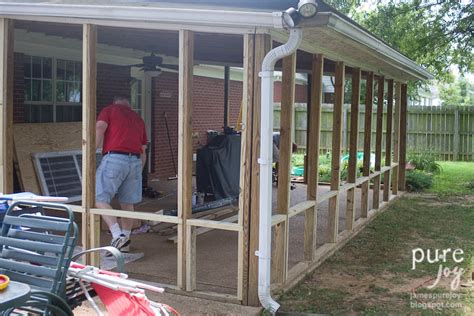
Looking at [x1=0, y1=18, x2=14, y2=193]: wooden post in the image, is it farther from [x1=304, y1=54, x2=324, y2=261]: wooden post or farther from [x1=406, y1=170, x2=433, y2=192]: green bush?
[x1=406, y1=170, x2=433, y2=192]: green bush

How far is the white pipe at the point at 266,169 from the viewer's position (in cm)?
461

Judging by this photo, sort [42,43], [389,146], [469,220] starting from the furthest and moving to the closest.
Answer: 1. [389,146]
2. [469,220]
3. [42,43]

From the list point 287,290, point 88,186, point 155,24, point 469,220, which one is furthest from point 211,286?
point 469,220

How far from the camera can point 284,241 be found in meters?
5.48

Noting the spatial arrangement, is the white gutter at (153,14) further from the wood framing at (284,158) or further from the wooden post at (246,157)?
the wood framing at (284,158)

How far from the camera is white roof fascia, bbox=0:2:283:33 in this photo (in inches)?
176

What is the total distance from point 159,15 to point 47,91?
17.1ft

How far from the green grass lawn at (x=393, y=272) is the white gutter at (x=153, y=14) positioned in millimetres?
2457

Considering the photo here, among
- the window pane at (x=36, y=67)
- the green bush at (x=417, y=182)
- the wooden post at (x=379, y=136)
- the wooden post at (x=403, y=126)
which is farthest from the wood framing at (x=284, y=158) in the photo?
the green bush at (x=417, y=182)

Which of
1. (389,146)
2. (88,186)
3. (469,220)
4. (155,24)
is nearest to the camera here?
(155,24)

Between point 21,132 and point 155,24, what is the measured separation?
415 centimetres

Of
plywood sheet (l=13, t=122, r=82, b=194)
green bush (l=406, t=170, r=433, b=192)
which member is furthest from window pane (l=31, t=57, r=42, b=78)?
green bush (l=406, t=170, r=433, b=192)

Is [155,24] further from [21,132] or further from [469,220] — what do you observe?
[469,220]

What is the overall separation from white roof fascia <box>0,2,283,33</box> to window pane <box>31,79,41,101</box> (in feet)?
12.4
